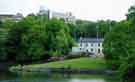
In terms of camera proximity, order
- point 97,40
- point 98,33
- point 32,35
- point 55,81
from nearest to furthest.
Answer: point 55,81
point 32,35
point 97,40
point 98,33

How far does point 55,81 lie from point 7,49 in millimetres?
36878

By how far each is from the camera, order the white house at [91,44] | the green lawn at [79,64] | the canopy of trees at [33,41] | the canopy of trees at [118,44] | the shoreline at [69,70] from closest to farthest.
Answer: the canopy of trees at [118,44] → the shoreline at [69,70] → the green lawn at [79,64] → the canopy of trees at [33,41] → the white house at [91,44]

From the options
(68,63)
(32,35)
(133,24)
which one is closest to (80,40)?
(32,35)

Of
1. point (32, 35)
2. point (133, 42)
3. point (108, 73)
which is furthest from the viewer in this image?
point (32, 35)

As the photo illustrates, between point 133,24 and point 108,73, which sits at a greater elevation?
point 133,24

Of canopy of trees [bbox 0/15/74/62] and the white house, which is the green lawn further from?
the white house

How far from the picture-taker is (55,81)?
188ft

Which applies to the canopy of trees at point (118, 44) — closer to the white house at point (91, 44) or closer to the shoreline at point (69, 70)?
the shoreline at point (69, 70)

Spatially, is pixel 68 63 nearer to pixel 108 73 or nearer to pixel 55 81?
pixel 108 73

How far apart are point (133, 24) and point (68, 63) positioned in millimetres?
20835

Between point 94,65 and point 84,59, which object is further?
point 84,59

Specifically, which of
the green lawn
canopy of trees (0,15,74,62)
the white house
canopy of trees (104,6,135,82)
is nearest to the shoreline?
the green lawn

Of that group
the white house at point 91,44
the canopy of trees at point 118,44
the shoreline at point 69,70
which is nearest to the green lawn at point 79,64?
the shoreline at point 69,70

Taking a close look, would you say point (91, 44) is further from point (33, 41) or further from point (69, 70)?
point (69, 70)
